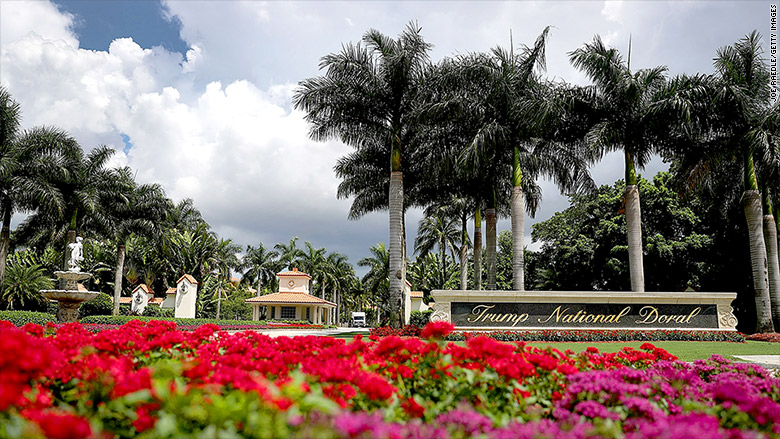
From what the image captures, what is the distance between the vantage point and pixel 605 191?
31.7 metres

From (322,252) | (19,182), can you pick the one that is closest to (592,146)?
(19,182)

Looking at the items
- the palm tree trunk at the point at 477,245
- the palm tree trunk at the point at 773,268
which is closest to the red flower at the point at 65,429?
the palm tree trunk at the point at 773,268

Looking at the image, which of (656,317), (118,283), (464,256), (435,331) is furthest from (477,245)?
(118,283)

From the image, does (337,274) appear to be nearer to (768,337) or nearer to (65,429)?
(768,337)

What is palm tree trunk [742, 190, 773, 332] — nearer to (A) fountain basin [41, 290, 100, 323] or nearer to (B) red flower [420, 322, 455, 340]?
(B) red flower [420, 322, 455, 340]

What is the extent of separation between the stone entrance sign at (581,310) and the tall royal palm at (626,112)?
4.19 ft

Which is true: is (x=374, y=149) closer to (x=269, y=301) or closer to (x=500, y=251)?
(x=269, y=301)

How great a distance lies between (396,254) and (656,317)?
31.8 feet

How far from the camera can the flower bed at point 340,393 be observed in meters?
2.18

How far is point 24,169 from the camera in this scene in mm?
26016

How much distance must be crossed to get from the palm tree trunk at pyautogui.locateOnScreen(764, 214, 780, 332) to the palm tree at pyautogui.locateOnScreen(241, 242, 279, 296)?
45801mm

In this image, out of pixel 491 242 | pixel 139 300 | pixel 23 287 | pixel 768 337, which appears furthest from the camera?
pixel 139 300

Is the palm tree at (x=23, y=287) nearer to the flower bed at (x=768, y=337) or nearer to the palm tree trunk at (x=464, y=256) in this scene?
the palm tree trunk at (x=464, y=256)

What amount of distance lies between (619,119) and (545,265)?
59.6ft
